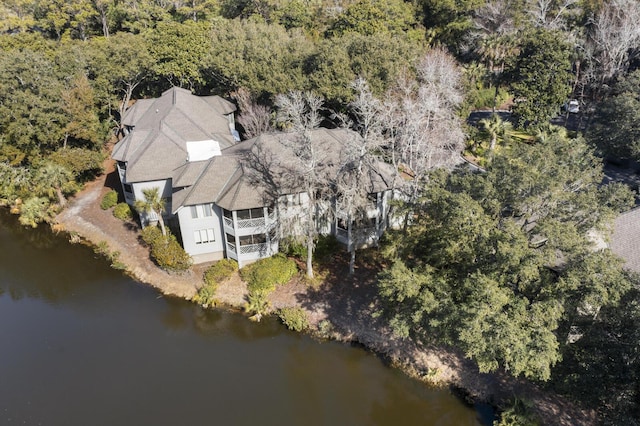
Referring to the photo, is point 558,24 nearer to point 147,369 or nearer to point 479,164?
point 479,164

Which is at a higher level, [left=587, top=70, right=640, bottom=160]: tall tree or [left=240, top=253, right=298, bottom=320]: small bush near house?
[left=587, top=70, right=640, bottom=160]: tall tree

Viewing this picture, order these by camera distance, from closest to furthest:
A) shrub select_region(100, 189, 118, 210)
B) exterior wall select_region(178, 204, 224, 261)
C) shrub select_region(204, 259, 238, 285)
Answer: shrub select_region(204, 259, 238, 285)
exterior wall select_region(178, 204, 224, 261)
shrub select_region(100, 189, 118, 210)

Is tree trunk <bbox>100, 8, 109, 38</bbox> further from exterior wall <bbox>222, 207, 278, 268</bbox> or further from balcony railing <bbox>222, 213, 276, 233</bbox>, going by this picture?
exterior wall <bbox>222, 207, 278, 268</bbox>

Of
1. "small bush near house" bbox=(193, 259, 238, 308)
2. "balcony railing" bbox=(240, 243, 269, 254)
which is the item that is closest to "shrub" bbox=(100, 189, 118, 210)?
"small bush near house" bbox=(193, 259, 238, 308)

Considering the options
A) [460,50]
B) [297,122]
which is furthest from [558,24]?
[297,122]

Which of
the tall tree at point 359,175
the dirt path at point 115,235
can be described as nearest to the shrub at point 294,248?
the tall tree at point 359,175

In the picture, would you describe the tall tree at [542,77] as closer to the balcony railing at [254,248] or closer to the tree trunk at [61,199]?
the balcony railing at [254,248]
